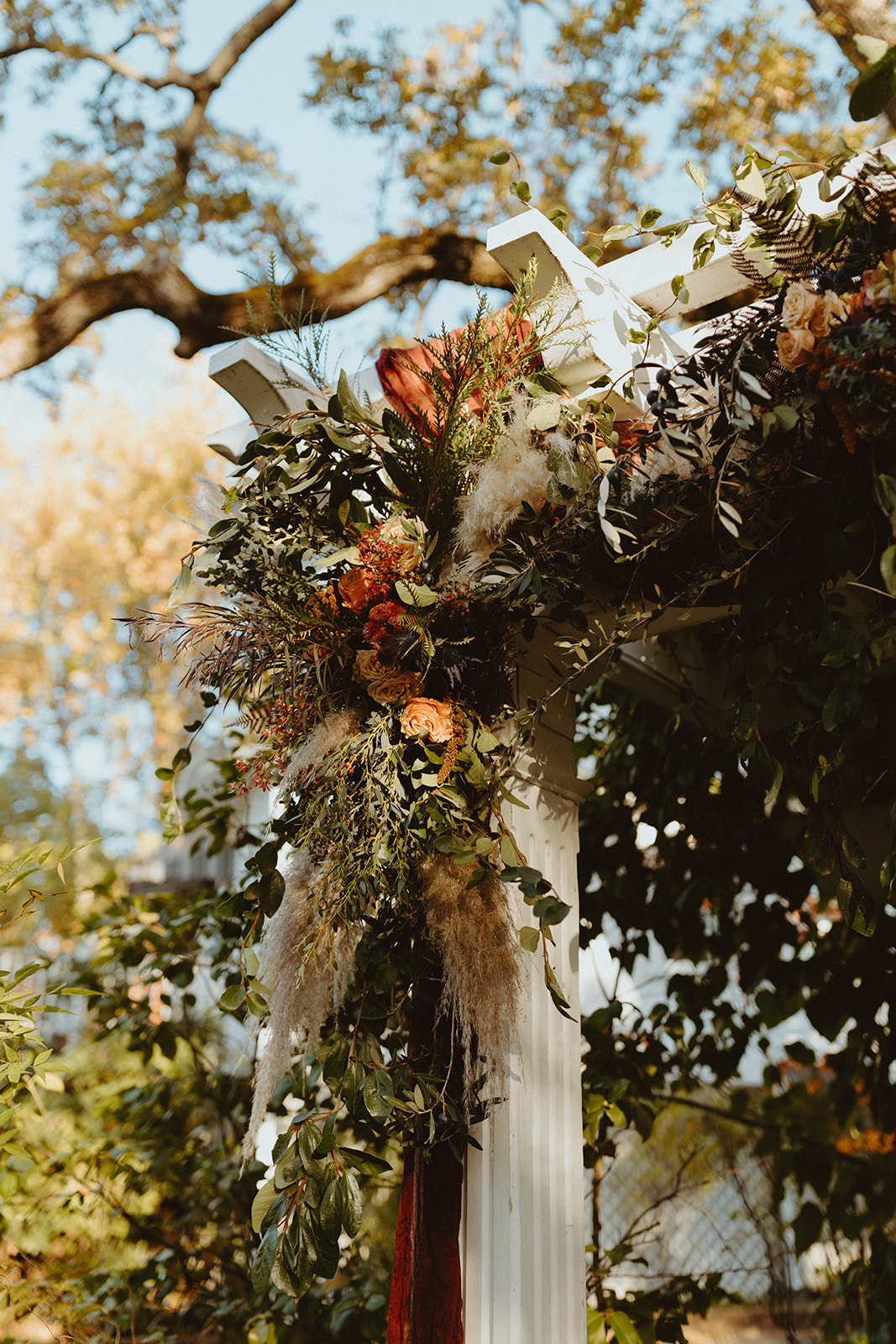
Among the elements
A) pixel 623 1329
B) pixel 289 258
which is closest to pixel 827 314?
pixel 623 1329

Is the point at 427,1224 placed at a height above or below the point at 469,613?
below

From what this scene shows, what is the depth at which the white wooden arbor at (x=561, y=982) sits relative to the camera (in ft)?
3.92

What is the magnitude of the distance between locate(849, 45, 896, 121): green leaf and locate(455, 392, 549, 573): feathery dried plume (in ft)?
1.64

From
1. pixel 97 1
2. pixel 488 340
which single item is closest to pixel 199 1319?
pixel 488 340

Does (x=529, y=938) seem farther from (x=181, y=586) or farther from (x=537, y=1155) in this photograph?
(x=181, y=586)

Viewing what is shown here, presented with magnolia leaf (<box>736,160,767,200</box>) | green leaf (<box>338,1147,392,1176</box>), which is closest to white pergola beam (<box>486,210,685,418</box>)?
magnolia leaf (<box>736,160,767,200</box>)

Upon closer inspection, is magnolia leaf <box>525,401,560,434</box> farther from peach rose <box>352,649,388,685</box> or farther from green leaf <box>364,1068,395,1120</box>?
green leaf <box>364,1068,395,1120</box>

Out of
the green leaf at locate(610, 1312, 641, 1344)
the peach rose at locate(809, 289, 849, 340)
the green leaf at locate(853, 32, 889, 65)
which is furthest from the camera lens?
the green leaf at locate(610, 1312, 641, 1344)

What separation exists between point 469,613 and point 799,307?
54 centimetres

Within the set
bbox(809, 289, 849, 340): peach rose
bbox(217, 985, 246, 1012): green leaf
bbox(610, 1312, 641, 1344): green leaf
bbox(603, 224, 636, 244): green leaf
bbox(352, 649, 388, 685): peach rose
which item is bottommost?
bbox(610, 1312, 641, 1344): green leaf

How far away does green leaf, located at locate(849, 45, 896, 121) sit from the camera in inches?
29.5

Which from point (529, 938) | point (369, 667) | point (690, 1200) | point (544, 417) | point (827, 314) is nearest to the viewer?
point (827, 314)

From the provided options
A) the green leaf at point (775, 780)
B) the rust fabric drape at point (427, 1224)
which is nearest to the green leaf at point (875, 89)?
the green leaf at point (775, 780)

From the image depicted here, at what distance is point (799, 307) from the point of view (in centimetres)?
96
